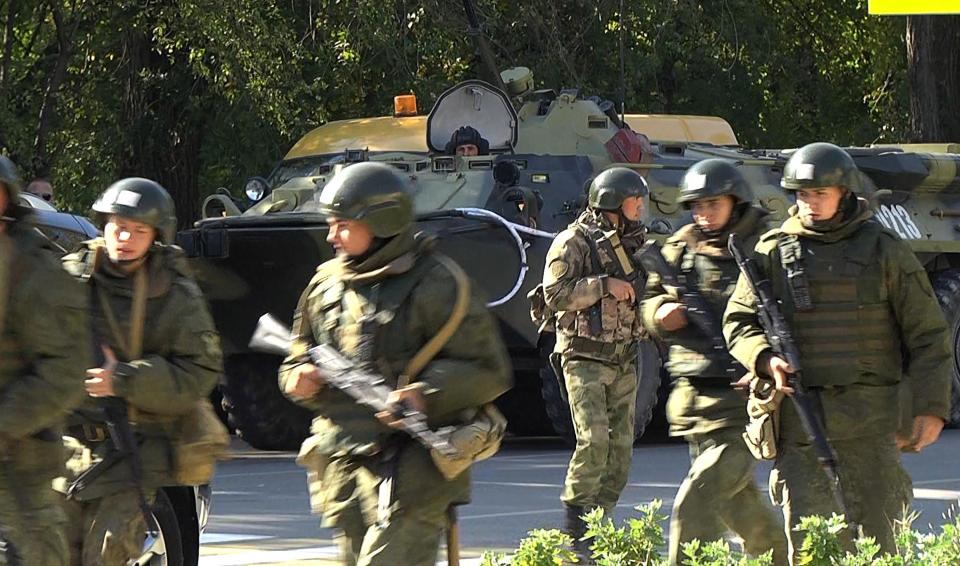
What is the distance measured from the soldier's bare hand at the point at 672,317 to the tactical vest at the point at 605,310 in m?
2.00

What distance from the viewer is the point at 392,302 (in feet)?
19.9

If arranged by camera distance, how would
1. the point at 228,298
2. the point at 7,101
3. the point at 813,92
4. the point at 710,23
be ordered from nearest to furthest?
the point at 228,298 < the point at 7,101 < the point at 710,23 < the point at 813,92

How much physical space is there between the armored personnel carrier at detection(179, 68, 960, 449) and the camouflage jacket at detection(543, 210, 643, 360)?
3.91 meters

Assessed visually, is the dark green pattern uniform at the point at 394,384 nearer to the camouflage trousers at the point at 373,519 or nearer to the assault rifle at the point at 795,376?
the camouflage trousers at the point at 373,519

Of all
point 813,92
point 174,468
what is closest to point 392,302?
point 174,468

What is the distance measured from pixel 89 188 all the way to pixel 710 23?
7911 mm

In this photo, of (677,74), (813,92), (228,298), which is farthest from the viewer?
(813,92)

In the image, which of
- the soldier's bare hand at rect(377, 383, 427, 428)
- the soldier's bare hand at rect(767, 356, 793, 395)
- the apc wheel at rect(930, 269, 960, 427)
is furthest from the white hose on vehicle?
the soldier's bare hand at rect(377, 383, 427, 428)

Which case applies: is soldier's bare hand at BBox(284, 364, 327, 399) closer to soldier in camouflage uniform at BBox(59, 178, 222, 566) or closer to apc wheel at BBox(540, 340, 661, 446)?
soldier in camouflage uniform at BBox(59, 178, 222, 566)

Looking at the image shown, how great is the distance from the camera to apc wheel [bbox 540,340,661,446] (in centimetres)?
1417

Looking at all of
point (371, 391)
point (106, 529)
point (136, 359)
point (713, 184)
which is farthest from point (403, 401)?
point (713, 184)

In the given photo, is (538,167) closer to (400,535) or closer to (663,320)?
(663,320)

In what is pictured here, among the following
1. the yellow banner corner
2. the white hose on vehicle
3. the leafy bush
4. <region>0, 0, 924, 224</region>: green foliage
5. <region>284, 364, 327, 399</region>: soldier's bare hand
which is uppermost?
<region>0, 0, 924, 224</region>: green foliage

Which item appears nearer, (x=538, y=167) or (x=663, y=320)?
(x=663, y=320)
